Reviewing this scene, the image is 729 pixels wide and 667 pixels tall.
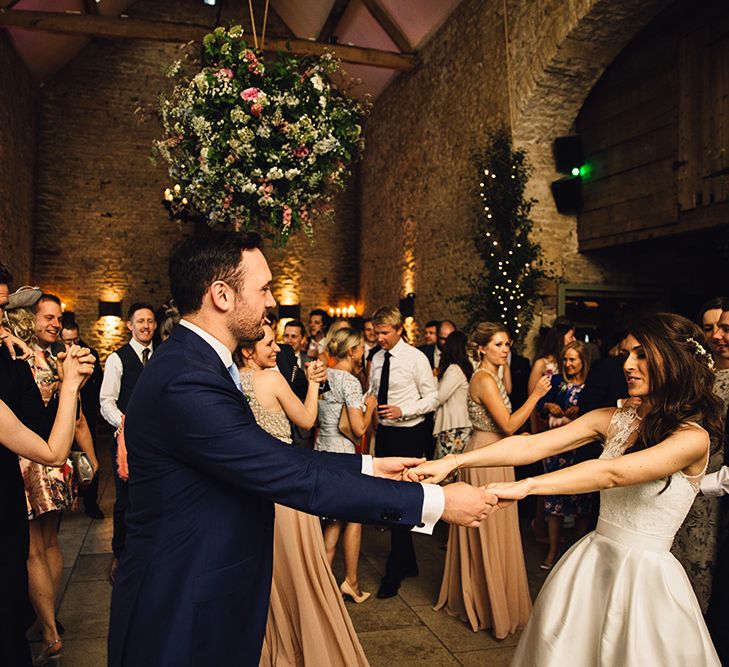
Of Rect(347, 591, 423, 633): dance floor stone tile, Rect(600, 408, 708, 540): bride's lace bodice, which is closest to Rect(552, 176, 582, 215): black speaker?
Rect(347, 591, 423, 633): dance floor stone tile

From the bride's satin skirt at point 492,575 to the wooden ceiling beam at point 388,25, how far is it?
8859mm

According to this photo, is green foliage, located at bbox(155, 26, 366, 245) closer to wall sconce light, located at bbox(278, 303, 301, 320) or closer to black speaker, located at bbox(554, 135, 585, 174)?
black speaker, located at bbox(554, 135, 585, 174)

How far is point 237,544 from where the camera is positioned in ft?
4.91

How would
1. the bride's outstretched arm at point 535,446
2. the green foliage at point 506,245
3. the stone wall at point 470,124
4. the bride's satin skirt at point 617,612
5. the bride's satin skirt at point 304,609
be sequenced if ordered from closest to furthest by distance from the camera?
the bride's satin skirt at point 617,612 < the bride's outstretched arm at point 535,446 < the bride's satin skirt at point 304,609 < the stone wall at point 470,124 < the green foliage at point 506,245

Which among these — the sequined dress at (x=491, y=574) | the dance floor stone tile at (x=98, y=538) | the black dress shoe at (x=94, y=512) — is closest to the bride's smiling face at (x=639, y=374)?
the sequined dress at (x=491, y=574)

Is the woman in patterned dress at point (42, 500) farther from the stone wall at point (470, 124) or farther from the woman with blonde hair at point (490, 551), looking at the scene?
the stone wall at point (470, 124)

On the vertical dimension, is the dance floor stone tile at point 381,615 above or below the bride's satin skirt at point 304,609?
below

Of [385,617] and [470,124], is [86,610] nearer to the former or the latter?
[385,617]

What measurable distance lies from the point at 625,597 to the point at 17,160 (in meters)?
11.3

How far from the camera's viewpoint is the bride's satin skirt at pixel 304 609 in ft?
8.54

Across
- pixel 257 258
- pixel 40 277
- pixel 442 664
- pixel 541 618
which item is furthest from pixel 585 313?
pixel 40 277

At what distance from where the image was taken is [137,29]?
9414mm

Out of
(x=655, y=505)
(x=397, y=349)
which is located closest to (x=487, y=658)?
(x=655, y=505)

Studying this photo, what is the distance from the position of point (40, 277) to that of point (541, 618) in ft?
39.3
